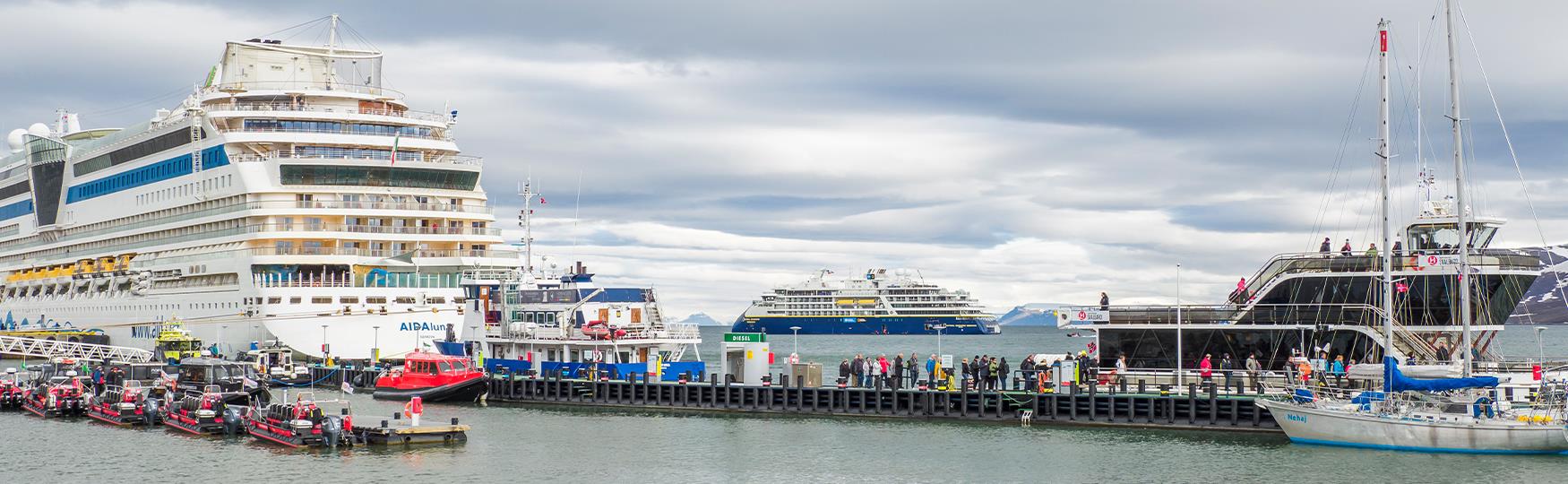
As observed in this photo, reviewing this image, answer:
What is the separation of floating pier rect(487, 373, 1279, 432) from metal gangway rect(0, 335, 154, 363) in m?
26.9

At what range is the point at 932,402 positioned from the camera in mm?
43594

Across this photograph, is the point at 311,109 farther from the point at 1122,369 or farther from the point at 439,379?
the point at 1122,369

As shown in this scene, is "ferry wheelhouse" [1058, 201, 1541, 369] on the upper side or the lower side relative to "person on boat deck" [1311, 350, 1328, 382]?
upper

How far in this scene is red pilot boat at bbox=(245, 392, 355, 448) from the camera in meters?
37.3

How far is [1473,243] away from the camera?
4316 cm

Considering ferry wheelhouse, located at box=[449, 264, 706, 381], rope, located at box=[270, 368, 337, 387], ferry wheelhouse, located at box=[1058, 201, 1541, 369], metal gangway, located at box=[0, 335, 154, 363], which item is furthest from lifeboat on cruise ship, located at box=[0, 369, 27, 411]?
ferry wheelhouse, located at box=[1058, 201, 1541, 369]

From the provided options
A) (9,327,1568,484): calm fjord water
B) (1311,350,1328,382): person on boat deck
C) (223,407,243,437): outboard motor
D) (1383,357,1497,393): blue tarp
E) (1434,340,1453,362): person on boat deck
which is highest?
(1434,340,1453,362): person on boat deck

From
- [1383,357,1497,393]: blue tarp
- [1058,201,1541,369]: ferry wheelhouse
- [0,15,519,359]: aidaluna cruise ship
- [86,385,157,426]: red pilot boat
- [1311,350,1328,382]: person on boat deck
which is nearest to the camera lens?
[1383,357,1497,393]: blue tarp

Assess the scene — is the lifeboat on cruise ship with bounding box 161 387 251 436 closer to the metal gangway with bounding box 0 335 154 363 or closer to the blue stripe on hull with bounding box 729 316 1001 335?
the metal gangway with bounding box 0 335 154 363

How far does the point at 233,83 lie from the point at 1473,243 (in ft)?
198

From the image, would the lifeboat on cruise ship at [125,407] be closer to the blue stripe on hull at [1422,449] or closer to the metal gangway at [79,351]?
the metal gangway at [79,351]

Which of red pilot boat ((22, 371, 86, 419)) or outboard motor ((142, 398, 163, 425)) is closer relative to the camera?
outboard motor ((142, 398, 163, 425))

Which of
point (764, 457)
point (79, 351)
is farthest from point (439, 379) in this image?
point (79, 351)

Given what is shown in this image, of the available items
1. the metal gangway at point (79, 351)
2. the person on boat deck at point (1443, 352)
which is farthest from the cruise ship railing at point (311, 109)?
the person on boat deck at point (1443, 352)
